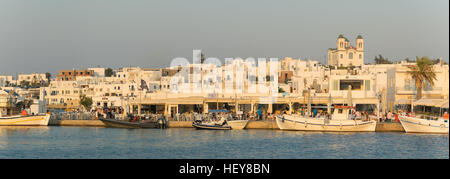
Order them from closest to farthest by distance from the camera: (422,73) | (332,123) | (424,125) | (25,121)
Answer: (424,125) → (332,123) → (422,73) → (25,121)

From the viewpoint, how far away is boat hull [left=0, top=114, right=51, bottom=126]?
58.8m

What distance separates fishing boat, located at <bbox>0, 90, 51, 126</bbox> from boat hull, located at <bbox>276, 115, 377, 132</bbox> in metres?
22.8

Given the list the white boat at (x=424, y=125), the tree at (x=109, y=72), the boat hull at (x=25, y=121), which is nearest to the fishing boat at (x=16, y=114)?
the boat hull at (x=25, y=121)

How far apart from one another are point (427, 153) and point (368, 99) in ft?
69.9

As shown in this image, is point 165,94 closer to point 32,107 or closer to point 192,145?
point 32,107

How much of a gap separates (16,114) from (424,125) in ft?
126

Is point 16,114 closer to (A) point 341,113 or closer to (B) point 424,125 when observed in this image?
(A) point 341,113

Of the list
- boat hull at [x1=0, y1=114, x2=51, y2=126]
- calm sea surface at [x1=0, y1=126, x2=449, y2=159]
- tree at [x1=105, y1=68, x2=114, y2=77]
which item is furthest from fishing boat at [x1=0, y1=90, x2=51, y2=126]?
tree at [x1=105, y1=68, x2=114, y2=77]

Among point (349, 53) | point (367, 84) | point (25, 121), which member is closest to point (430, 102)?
point (367, 84)

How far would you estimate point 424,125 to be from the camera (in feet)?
155
